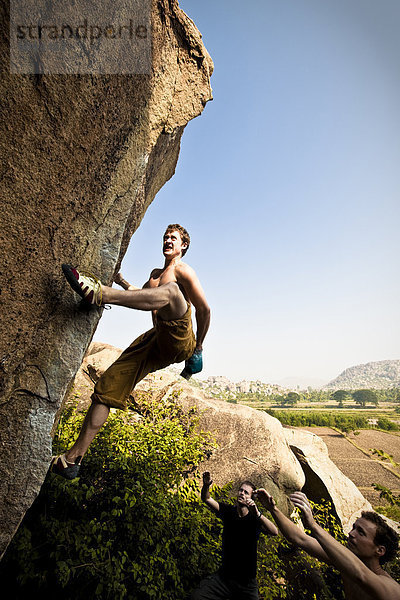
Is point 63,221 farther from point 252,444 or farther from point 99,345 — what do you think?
point 99,345

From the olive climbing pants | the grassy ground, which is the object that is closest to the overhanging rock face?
the olive climbing pants

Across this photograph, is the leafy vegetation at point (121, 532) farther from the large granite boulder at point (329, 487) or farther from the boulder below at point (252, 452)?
the large granite boulder at point (329, 487)

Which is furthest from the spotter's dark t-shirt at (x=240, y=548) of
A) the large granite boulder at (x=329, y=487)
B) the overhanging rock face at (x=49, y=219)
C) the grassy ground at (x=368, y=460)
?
the grassy ground at (x=368, y=460)

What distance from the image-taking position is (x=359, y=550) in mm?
2582

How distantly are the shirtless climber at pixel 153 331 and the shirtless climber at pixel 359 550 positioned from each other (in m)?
1.49

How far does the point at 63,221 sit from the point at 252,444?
210 inches

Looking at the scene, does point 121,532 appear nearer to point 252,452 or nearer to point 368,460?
point 252,452

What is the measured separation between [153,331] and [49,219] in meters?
1.39

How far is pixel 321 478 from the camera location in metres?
6.80

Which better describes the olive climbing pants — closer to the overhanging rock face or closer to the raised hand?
the overhanging rock face

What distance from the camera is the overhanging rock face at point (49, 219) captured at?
1.92 metres

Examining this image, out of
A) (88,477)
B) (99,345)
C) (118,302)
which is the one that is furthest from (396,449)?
(118,302)

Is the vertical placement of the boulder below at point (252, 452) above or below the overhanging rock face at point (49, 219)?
below

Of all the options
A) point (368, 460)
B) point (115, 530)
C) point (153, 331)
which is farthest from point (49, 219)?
point (368, 460)
